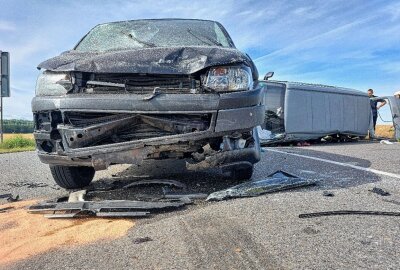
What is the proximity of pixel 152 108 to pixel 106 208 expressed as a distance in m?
0.96

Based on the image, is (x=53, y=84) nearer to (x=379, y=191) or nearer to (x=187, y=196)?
(x=187, y=196)

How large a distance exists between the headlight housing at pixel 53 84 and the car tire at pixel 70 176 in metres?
0.86

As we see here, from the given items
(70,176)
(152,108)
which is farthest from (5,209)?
(152,108)

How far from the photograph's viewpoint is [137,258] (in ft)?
7.61

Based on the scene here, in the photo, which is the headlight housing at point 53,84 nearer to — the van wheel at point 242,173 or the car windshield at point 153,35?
the car windshield at point 153,35

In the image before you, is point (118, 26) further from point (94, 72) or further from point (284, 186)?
point (284, 186)

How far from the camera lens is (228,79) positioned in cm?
374

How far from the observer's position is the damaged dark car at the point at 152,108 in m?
3.65

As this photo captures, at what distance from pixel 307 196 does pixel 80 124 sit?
86.1 inches

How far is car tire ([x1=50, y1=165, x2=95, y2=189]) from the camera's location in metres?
4.41

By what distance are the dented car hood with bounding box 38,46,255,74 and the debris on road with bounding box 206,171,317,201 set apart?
1.16 meters

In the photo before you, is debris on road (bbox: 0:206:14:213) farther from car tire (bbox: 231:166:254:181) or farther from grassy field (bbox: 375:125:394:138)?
grassy field (bbox: 375:125:394:138)

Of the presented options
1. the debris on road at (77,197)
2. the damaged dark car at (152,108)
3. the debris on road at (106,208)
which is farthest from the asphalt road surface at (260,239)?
the debris on road at (77,197)

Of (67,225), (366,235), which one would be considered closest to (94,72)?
(67,225)
